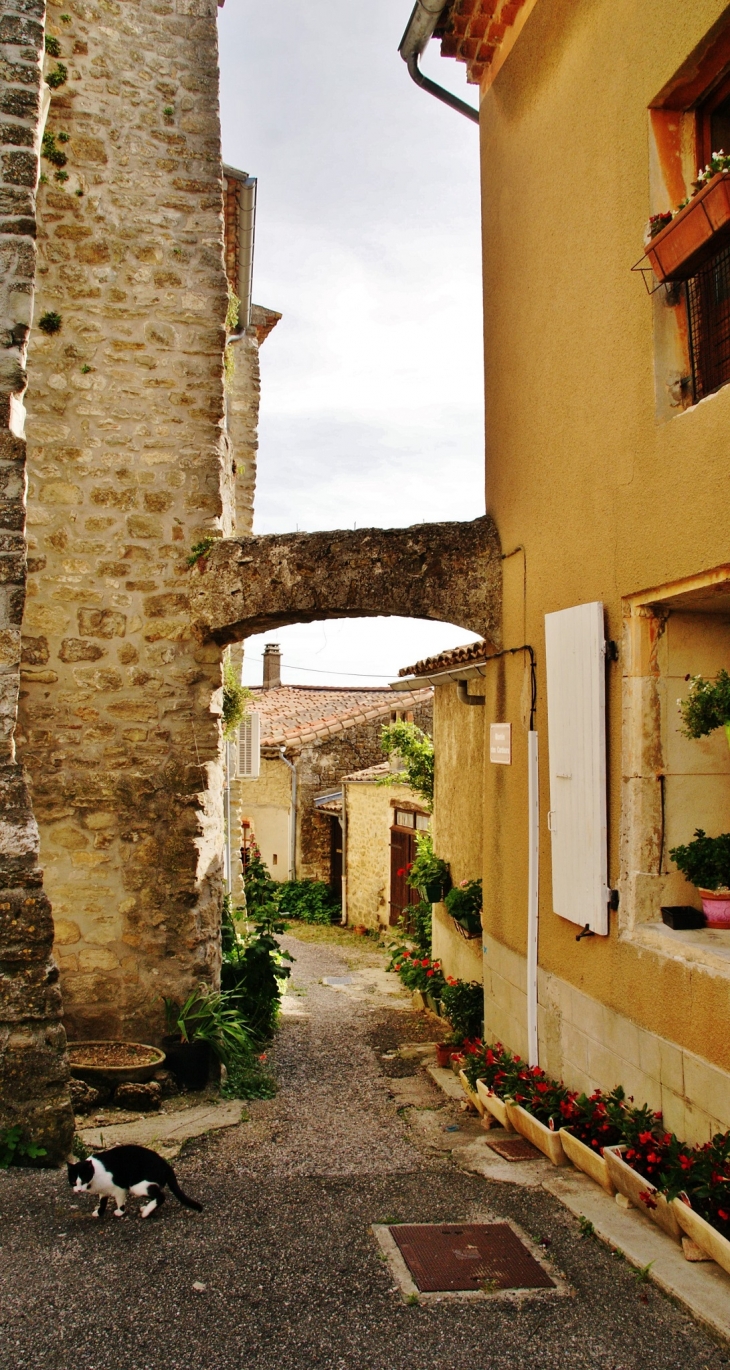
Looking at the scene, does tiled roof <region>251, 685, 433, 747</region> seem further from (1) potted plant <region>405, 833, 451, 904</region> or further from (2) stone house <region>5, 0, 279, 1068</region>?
(2) stone house <region>5, 0, 279, 1068</region>

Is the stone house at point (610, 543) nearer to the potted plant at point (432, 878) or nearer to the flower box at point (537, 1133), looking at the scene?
the flower box at point (537, 1133)

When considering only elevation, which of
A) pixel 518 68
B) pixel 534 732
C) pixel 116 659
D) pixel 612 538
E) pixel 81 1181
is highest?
pixel 518 68

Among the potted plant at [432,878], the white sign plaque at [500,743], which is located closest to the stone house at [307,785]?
the potted plant at [432,878]

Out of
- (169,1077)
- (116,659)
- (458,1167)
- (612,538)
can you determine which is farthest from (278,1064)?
(612,538)

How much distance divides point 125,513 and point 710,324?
3.60m

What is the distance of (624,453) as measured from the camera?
4.14m

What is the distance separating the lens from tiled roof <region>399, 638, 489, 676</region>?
22.7ft

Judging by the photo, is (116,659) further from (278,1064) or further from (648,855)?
(648,855)

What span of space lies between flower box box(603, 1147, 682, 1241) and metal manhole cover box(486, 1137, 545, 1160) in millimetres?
690

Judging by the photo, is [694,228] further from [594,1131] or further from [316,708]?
[316,708]

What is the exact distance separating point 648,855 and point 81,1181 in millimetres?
2495

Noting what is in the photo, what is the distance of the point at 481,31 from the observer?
5867mm

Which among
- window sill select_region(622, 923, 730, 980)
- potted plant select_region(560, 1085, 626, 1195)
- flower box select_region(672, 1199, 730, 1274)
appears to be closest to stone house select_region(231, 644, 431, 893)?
potted plant select_region(560, 1085, 626, 1195)

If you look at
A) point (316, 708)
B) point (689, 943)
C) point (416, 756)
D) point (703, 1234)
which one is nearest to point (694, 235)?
point (689, 943)
